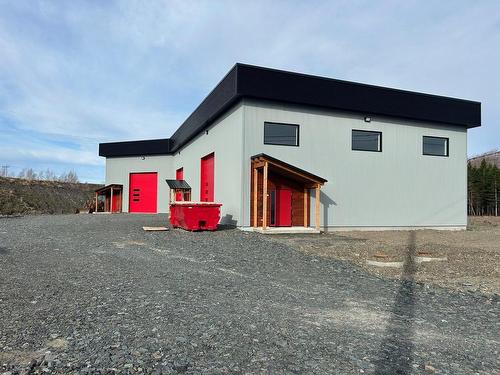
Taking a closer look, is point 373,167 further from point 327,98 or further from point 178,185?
point 178,185

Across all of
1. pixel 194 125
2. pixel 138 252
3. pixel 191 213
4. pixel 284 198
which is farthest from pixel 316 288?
pixel 194 125

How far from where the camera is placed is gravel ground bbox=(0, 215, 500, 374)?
10.3ft

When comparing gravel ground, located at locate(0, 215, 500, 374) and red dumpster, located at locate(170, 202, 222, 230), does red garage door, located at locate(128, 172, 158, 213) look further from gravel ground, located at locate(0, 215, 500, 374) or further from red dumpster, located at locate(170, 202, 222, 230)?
gravel ground, located at locate(0, 215, 500, 374)

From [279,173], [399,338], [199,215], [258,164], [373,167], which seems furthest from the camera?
[373,167]

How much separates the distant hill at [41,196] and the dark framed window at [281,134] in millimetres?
21087

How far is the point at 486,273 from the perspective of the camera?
24.1 ft

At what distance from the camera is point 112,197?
29484mm

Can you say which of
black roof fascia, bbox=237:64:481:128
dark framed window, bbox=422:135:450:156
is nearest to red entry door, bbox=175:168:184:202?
black roof fascia, bbox=237:64:481:128

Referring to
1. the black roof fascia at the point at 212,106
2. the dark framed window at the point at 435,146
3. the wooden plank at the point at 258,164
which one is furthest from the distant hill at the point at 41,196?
the dark framed window at the point at 435,146

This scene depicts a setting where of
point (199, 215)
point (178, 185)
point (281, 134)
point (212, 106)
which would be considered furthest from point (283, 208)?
point (178, 185)

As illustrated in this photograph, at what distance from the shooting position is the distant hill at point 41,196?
28.4 metres

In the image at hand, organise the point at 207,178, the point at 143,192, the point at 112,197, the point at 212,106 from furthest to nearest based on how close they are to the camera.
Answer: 1. the point at 112,197
2. the point at 143,192
3. the point at 207,178
4. the point at 212,106

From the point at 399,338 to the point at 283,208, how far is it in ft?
35.8

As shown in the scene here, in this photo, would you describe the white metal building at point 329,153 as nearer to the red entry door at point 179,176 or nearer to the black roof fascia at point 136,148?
the red entry door at point 179,176
